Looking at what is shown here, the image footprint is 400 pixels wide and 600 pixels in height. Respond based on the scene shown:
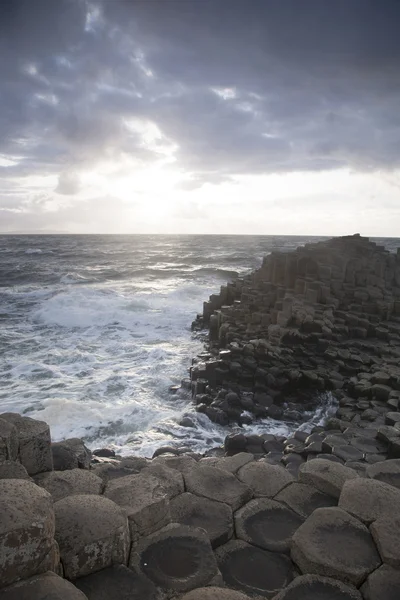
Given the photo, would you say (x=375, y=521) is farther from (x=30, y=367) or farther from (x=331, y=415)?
(x=30, y=367)

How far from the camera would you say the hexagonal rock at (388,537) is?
303 cm

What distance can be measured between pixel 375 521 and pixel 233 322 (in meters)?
11.3

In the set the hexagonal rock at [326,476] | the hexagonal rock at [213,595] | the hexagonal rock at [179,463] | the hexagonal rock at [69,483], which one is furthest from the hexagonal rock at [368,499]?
the hexagonal rock at [69,483]

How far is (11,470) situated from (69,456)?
138cm

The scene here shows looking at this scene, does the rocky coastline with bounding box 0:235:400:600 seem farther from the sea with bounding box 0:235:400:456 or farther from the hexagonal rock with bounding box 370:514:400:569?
the sea with bounding box 0:235:400:456

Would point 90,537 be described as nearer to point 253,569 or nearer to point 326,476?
point 253,569

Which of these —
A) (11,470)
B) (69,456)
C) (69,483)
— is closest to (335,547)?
(69,483)

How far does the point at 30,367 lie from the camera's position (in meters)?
11.9

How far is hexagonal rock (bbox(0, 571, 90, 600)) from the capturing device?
89.9 inches

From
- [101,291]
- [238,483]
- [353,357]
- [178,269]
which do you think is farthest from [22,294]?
[238,483]

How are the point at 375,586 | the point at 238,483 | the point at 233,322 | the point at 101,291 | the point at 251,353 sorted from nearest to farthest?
1. the point at 375,586
2. the point at 238,483
3. the point at 251,353
4. the point at 233,322
5. the point at 101,291

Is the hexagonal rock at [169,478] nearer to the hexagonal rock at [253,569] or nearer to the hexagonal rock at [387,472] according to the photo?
the hexagonal rock at [253,569]

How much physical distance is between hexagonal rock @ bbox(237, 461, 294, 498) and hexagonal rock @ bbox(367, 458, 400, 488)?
1.01 m

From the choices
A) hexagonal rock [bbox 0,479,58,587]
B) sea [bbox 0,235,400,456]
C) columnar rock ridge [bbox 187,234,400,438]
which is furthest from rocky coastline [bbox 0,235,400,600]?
columnar rock ridge [bbox 187,234,400,438]
